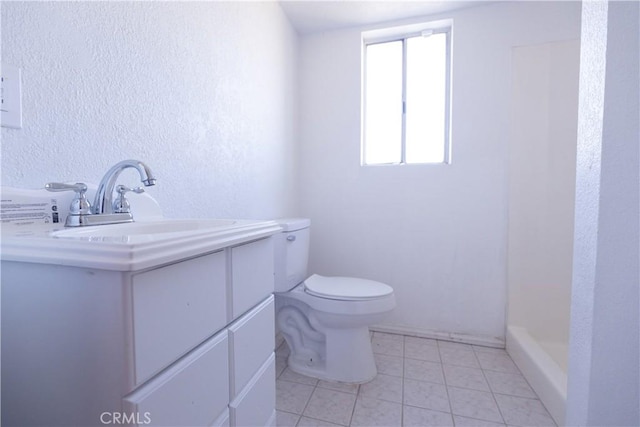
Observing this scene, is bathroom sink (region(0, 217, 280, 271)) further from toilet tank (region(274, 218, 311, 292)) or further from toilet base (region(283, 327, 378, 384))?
toilet base (region(283, 327, 378, 384))

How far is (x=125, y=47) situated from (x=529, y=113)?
2006 millimetres

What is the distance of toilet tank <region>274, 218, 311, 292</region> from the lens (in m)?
1.46

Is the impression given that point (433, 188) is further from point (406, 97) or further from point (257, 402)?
point (257, 402)

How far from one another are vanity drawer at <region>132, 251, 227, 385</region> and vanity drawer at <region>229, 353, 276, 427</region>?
0.23 m

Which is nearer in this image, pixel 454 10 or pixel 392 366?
pixel 392 366

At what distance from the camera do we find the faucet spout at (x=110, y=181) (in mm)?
711

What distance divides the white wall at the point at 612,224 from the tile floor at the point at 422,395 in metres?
0.61

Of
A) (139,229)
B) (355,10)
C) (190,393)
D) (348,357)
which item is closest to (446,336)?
(348,357)

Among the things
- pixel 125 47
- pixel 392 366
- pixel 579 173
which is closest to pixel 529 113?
pixel 579 173

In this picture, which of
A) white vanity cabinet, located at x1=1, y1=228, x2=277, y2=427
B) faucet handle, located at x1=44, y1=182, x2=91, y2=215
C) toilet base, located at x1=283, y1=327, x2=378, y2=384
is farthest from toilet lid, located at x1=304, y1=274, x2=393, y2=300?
faucet handle, located at x1=44, y1=182, x2=91, y2=215

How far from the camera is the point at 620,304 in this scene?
0.67 metres

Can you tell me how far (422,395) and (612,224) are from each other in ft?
3.52

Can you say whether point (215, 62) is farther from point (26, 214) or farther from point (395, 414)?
point (395, 414)

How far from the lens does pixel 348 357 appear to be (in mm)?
1431
